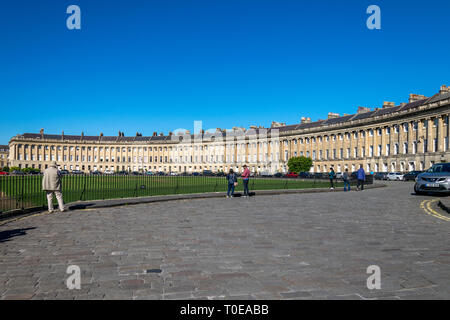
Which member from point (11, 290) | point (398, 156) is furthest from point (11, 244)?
point (398, 156)

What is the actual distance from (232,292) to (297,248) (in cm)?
296

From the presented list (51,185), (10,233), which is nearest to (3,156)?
(51,185)

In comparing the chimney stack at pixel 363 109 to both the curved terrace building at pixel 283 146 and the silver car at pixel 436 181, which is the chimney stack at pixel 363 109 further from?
the silver car at pixel 436 181

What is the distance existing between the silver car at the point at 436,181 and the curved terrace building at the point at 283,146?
43873 millimetres

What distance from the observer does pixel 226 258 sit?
20.9 feet

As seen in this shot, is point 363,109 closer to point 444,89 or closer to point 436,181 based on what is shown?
point 444,89

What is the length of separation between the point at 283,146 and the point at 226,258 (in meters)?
101

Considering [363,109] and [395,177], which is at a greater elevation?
[363,109]

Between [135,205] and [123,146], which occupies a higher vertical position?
[123,146]

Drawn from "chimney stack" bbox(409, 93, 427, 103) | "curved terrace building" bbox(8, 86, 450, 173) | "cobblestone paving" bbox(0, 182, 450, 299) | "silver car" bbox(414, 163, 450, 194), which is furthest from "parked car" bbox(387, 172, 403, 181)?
"cobblestone paving" bbox(0, 182, 450, 299)

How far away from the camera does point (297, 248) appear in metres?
7.22

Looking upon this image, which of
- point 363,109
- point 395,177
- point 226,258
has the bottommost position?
point 395,177

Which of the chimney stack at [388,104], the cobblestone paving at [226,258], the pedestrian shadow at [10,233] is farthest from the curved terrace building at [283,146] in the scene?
the pedestrian shadow at [10,233]
